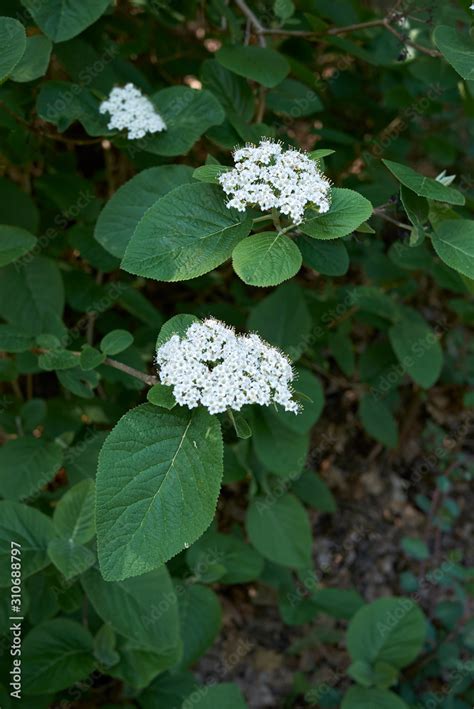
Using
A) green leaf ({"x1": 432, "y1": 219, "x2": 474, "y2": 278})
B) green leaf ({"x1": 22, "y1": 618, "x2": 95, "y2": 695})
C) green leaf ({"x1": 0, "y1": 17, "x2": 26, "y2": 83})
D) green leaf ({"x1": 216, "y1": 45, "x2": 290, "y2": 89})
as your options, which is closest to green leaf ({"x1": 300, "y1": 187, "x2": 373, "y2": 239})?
green leaf ({"x1": 432, "y1": 219, "x2": 474, "y2": 278})

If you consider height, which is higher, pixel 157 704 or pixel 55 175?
pixel 55 175

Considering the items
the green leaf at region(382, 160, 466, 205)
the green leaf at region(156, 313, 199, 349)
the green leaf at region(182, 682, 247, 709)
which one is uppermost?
the green leaf at region(382, 160, 466, 205)

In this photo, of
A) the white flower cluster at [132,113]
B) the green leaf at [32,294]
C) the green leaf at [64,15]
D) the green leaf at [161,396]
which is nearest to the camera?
the green leaf at [161,396]

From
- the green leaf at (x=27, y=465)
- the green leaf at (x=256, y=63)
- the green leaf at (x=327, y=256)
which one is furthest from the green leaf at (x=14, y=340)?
the green leaf at (x=256, y=63)

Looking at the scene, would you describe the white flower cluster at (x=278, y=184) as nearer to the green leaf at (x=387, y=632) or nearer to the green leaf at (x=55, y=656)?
the green leaf at (x=55, y=656)

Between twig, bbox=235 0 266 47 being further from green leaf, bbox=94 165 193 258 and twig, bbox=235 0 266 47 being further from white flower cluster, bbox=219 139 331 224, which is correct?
white flower cluster, bbox=219 139 331 224

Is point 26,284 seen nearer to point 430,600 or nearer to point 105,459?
point 105,459

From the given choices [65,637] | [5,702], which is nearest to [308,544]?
[65,637]
